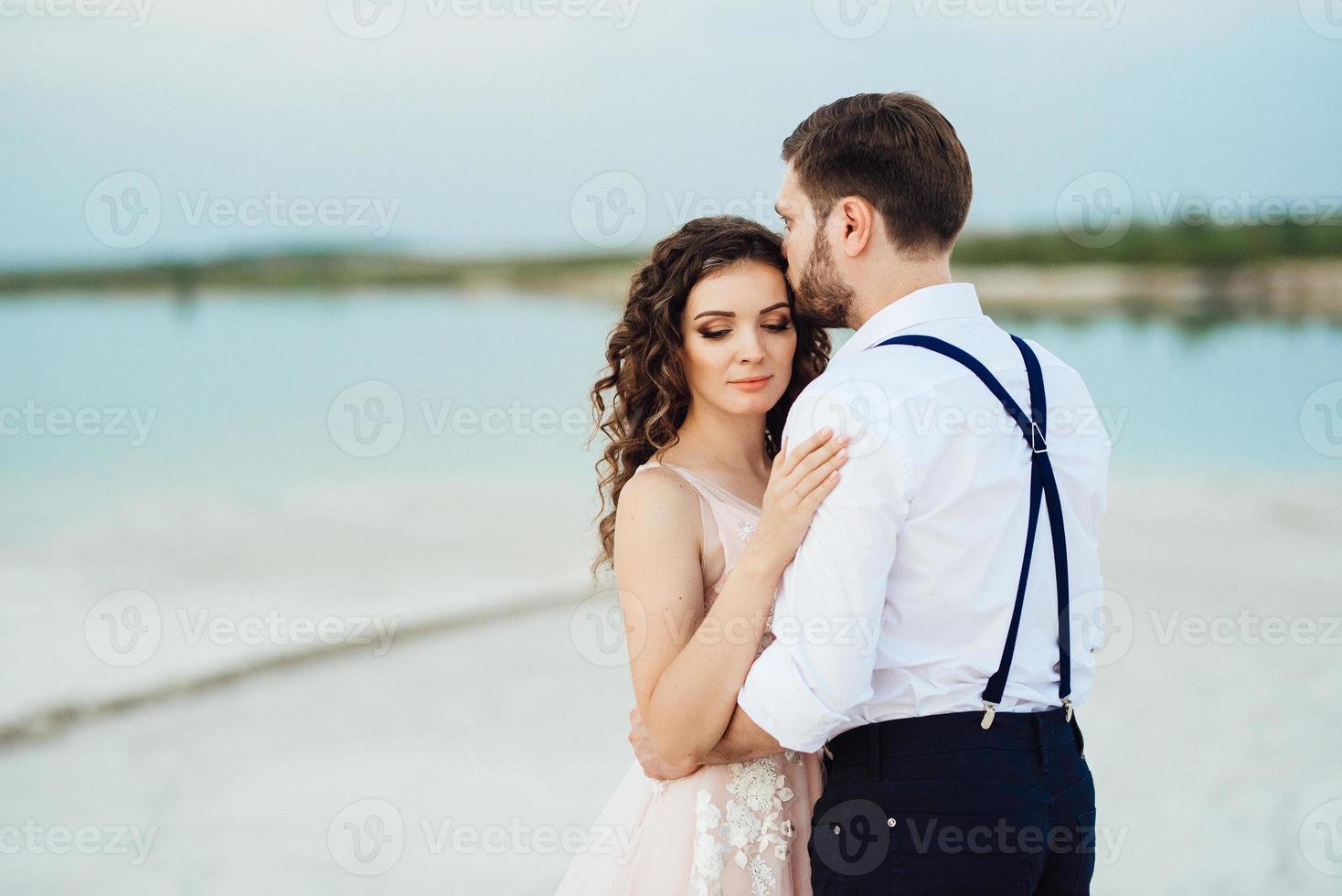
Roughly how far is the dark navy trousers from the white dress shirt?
4cm

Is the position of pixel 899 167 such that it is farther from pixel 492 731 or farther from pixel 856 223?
pixel 492 731

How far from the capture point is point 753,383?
2.12 metres

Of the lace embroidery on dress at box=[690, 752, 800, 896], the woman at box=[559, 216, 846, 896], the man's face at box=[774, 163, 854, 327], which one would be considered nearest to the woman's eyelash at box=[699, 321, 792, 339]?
the woman at box=[559, 216, 846, 896]

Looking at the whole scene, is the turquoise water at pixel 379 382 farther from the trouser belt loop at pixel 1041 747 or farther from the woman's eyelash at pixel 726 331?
the trouser belt loop at pixel 1041 747

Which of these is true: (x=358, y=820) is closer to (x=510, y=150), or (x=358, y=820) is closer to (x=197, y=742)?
(x=197, y=742)

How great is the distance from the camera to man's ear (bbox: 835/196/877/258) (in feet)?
5.84

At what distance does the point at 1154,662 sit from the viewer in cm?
568

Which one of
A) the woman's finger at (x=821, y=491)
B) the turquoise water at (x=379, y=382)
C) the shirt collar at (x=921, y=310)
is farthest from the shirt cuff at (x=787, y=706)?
the turquoise water at (x=379, y=382)

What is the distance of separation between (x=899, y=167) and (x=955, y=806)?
0.86 m

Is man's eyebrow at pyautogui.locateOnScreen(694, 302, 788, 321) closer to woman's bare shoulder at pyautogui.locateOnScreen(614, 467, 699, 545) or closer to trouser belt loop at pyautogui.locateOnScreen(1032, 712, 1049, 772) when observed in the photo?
woman's bare shoulder at pyautogui.locateOnScreen(614, 467, 699, 545)

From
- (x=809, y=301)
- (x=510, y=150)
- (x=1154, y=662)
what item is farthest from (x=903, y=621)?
(x=510, y=150)

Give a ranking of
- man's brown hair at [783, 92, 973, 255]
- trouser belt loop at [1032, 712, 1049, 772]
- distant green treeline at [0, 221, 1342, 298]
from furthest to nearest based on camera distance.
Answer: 1. distant green treeline at [0, 221, 1342, 298]
2. man's brown hair at [783, 92, 973, 255]
3. trouser belt loop at [1032, 712, 1049, 772]

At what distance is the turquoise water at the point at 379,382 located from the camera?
29.8 ft

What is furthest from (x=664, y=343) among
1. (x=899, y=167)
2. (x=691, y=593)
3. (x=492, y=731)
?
(x=492, y=731)
